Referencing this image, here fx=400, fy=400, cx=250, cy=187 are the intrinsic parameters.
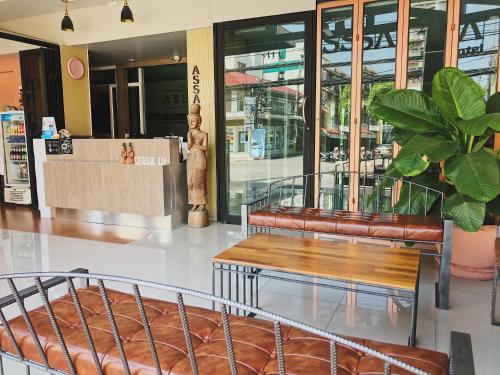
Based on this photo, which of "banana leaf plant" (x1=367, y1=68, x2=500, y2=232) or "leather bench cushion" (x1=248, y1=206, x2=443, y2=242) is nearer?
"banana leaf plant" (x1=367, y1=68, x2=500, y2=232)

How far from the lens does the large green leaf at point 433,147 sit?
3.08 metres

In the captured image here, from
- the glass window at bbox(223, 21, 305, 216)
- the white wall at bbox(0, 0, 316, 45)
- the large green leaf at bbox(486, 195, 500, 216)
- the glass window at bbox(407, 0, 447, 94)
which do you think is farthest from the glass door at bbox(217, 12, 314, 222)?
the large green leaf at bbox(486, 195, 500, 216)

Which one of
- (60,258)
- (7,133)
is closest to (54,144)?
(7,133)

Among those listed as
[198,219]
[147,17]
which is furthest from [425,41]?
[147,17]

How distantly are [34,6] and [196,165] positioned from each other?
156 inches

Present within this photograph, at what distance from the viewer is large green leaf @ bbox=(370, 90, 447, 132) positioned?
Result: 346 centimetres

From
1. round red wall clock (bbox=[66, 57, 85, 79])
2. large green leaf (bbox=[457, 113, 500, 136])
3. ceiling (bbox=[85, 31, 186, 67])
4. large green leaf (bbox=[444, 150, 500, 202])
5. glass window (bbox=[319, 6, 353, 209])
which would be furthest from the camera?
round red wall clock (bbox=[66, 57, 85, 79])

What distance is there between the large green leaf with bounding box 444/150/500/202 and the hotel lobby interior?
0.01 m

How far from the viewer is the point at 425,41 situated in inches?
181

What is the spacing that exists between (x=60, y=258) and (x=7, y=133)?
484 cm

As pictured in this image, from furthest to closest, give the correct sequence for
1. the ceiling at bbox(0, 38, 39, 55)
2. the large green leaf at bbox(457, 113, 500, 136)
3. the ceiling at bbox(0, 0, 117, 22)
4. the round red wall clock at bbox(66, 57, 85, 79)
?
the round red wall clock at bbox(66, 57, 85, 79) → the ceiling at bbox(0, 38, 39, 55) → the ceiling at bbox(0, 0, 117, 22) → the large green leaf at bbox(457, 113, 500, 136)

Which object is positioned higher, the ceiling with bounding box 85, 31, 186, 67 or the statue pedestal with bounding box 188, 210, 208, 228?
the ceiling with bounding box 85, 31, 186, 67

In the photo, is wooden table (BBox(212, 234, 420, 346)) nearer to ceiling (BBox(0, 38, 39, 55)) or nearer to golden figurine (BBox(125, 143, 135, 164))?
golden figurine (BBox(125, 143, 135, 164))

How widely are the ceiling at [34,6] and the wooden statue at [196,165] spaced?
226cm
